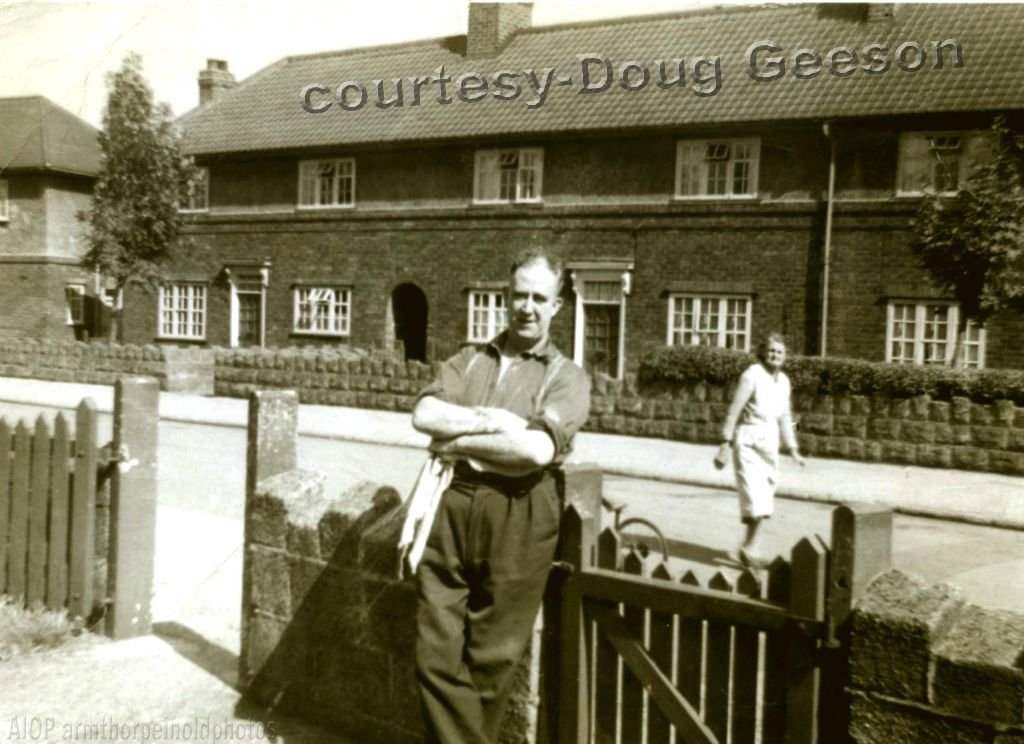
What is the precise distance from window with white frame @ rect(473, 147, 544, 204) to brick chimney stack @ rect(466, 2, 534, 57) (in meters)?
3.35

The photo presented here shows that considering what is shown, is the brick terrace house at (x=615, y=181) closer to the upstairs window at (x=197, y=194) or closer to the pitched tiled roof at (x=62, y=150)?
the upstairs window at (x=197, y=194)

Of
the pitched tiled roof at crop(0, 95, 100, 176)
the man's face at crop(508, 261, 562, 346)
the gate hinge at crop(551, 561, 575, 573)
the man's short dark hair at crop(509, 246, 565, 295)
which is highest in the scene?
the pitched tiled roof at crop(0, 95, 100, 176)

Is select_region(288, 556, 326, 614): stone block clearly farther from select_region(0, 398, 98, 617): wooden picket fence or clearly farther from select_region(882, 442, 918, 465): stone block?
select_region(882, 442, 918, 465): stone block

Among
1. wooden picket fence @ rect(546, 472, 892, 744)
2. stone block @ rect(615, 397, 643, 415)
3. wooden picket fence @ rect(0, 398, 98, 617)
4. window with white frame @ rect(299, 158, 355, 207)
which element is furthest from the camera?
window with white frame @ rect(299, 158, 355, 207)

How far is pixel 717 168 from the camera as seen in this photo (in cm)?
2230

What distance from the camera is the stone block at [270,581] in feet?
15.3

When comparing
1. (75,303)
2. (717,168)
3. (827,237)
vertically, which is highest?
(717,168)

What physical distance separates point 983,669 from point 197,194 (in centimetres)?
2955

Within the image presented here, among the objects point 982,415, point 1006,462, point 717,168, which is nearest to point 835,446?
point 982,415

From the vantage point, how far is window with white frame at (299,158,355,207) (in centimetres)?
2730

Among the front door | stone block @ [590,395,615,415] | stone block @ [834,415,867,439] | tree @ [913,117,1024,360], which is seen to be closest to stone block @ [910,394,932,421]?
stone block @ [834,415,867,439]

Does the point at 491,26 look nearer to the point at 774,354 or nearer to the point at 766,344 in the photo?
the point at 766,344

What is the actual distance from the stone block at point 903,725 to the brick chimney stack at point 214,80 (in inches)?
1303

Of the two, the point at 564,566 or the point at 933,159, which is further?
the point at 933,159
